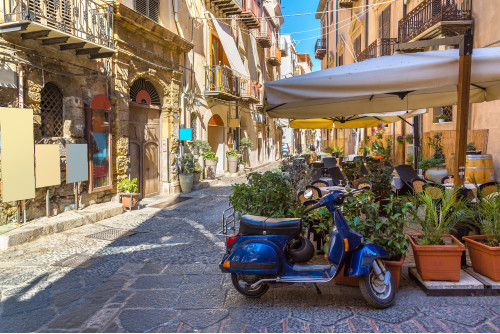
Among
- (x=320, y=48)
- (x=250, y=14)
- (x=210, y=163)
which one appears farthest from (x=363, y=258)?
(x=320, y=48)

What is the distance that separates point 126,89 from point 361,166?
6171 mm

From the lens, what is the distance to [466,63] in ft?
12.1

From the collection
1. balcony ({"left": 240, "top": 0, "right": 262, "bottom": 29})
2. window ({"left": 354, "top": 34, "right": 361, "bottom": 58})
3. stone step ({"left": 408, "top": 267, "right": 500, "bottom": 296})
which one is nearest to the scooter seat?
stone step ({"left": 408, "top": 267, "right": 500, "bottom": 296})

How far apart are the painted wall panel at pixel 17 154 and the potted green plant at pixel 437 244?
5.99m

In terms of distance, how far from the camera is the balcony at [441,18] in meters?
10.8

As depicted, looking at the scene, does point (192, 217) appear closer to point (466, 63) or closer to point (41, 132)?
point (41, 132)

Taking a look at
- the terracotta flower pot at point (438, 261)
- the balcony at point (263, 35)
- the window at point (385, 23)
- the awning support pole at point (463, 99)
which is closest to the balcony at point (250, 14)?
the balcony at point (263, 35)

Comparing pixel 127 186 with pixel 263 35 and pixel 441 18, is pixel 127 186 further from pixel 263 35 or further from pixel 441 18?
pixel 263 35

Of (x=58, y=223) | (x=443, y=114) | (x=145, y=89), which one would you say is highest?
(x=145, y=89)

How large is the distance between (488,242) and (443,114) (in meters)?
9.71

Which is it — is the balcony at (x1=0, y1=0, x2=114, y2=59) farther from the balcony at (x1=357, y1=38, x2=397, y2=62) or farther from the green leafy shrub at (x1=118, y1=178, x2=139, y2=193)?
the balcony at (x1=357, y1=38, x2=397, y2=62)

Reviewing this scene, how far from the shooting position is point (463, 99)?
3850mm

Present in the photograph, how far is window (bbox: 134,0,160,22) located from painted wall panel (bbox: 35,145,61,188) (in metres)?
5.01

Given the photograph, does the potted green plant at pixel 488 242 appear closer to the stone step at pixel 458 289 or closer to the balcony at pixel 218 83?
the stone step at pixel 458 289
